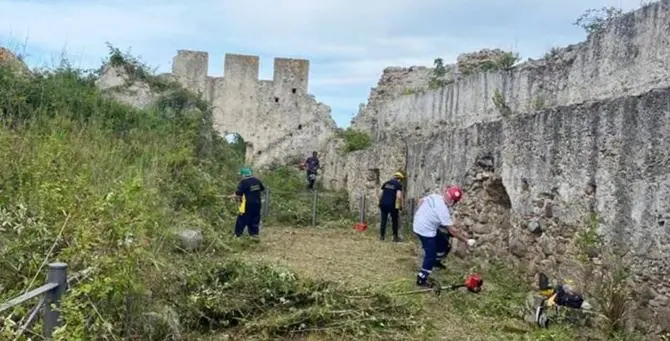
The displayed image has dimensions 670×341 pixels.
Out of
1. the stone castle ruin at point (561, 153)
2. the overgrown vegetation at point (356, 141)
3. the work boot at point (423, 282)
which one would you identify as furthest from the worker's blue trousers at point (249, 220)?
the overgrown vegetation at point (356, 141)

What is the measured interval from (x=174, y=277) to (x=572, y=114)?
14.7 ft

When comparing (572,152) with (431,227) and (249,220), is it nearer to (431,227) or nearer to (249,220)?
(431,227)

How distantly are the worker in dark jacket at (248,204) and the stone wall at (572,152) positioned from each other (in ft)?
10.5

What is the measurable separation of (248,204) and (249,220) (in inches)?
12.0

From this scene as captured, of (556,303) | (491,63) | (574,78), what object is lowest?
(556,303)

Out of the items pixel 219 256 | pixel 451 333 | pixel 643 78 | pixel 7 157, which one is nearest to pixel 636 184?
pixel 451 333

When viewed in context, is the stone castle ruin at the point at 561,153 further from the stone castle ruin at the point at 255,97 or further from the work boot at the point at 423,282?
the stone castle ruin at the point at 255,97

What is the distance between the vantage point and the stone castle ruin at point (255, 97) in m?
28.5

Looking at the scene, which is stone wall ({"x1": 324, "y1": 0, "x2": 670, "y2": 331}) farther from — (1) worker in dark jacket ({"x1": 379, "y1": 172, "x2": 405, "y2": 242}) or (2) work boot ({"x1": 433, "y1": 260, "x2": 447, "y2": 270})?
(2) work boot ({"x1": 433, "y1": 260, "x2": 447, "y2": 270})

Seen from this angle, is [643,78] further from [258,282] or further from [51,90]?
[51,90]

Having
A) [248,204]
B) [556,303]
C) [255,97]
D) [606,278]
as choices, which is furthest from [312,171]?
[606,278]

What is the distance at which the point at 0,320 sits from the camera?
3.97 m

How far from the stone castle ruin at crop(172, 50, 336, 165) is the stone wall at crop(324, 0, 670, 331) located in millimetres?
14696

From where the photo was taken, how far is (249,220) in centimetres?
1172
